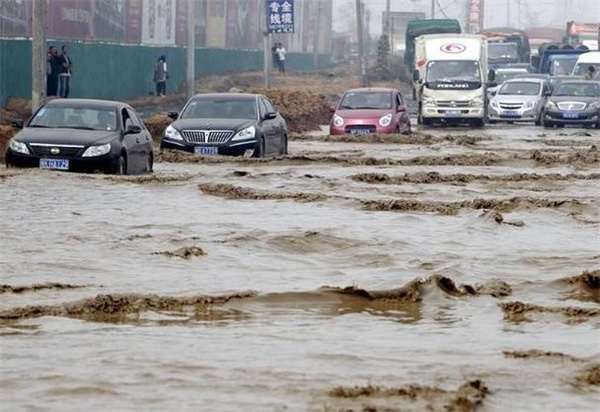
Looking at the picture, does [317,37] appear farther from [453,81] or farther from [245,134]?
[245,134]

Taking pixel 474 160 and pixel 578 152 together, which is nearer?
pixel 474 160

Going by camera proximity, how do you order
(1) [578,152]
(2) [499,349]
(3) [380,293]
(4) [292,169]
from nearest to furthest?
(2) [499,349] < (3) [380,293] < (4) [292,169] < (1) [578,152]

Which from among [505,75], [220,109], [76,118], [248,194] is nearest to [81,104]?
[76,118]

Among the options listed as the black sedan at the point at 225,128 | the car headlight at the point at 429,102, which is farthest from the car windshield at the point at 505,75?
the black sedan at the point at 225,128

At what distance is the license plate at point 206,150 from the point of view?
24.0 metres

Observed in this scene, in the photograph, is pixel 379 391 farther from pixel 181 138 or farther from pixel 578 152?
pixel 578 152

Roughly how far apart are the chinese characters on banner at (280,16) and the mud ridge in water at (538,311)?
117 feet

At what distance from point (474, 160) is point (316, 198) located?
774 cm

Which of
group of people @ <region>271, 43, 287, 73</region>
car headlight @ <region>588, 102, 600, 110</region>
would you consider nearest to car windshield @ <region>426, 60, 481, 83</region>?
car headlight @ <region>588, 102, 600, 110</region>

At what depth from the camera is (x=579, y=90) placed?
42.8 metres

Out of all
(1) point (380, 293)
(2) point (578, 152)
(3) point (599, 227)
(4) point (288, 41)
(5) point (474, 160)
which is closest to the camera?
(1) point (380, 293)

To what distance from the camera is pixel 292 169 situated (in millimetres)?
23500

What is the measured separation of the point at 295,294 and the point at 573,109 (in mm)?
31631

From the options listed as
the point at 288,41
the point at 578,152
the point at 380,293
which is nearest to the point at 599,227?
the point at 380,293
